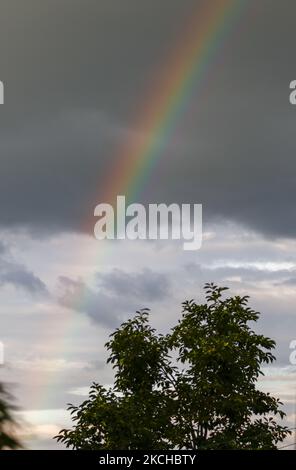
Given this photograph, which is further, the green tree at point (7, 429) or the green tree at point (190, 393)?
the green tree at point (190, 393)

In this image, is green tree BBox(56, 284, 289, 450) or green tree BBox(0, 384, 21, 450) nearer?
green tree BBox(0, 384, 21, 450)

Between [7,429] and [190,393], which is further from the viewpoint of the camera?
[190,393]
